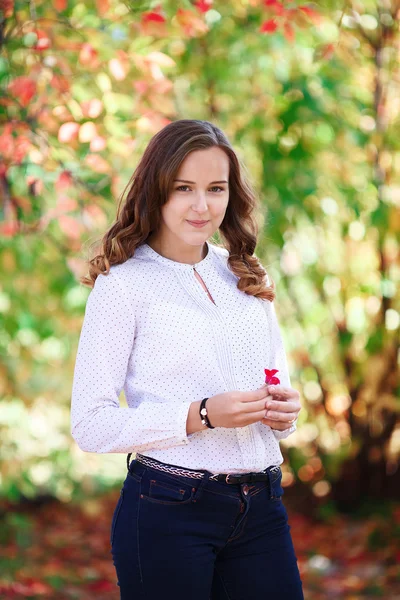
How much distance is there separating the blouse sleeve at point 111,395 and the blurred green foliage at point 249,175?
0.70 meters

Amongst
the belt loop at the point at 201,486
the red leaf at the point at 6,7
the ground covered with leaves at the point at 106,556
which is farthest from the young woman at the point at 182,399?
the ground covered with leaves at the point at 106,556

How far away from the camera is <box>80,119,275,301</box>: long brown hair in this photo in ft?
6.49

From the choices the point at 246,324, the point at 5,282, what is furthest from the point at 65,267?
the point at 246,324

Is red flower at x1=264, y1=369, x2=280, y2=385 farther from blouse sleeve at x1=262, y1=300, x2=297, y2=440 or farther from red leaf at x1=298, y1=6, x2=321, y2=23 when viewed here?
red leaf at x1=298, y1=6, x2=321, y2=23

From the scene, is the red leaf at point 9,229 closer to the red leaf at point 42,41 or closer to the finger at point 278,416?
the red leaf at point 42,41

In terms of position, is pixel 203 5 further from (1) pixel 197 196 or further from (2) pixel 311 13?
(1) pixel 197 196

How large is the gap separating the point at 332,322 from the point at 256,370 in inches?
121

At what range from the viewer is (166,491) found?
6.07 ft

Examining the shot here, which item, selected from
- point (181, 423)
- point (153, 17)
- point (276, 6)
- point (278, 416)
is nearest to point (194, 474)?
point (181, 423)

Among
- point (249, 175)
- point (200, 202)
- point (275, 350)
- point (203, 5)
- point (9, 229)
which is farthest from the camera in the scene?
point (9, 229)

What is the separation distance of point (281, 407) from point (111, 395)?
1.29 feet

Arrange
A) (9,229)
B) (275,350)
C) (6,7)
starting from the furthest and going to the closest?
1. (9,229)
2. (6,7)
3. (275,350)

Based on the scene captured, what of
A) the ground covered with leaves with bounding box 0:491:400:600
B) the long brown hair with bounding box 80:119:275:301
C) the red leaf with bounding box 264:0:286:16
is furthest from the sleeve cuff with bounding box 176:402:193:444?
the ground covered with leaves with bounding box 0:491:400:600

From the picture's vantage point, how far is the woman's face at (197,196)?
Result: 198 cm
